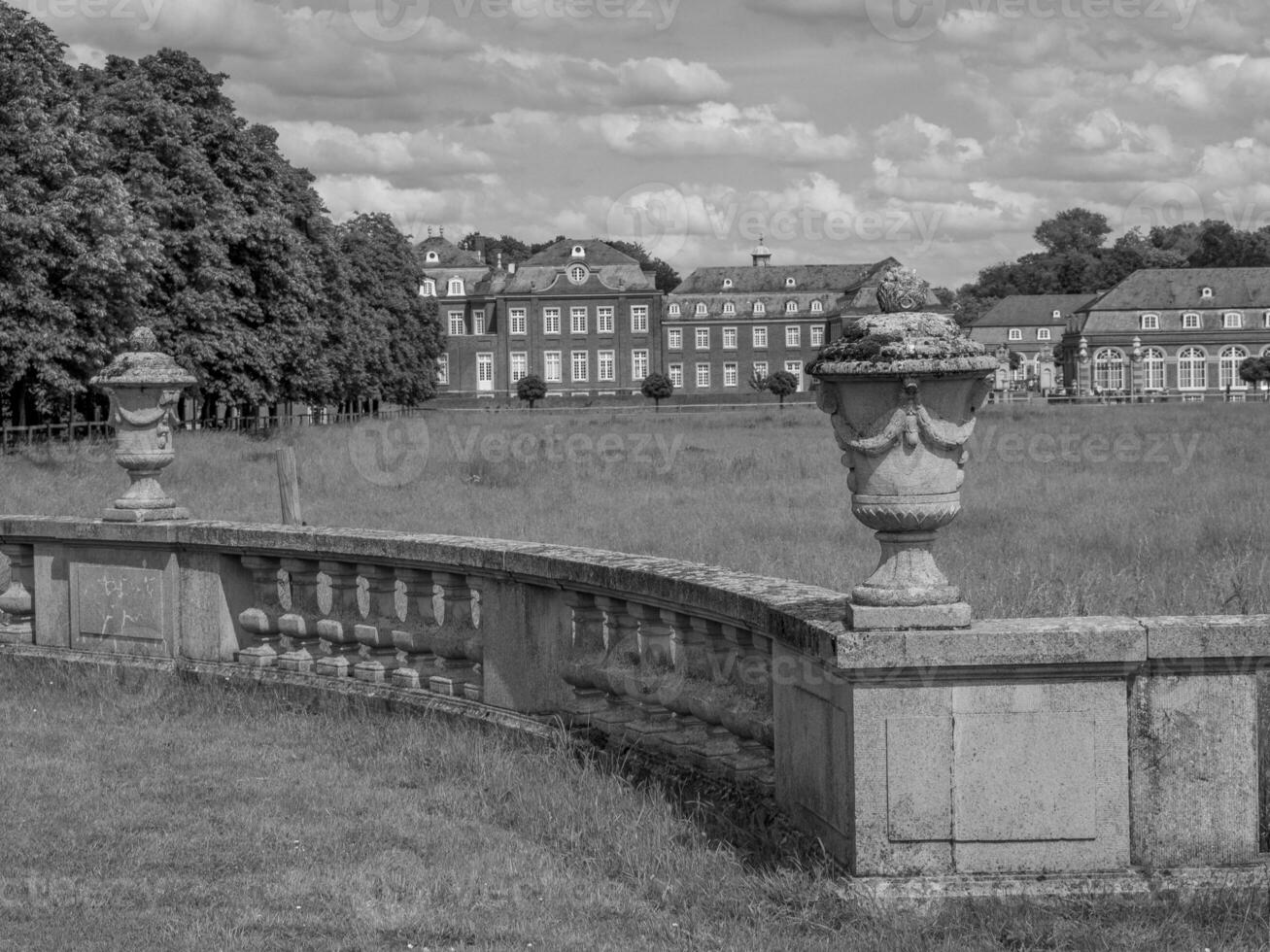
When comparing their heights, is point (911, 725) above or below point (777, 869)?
above

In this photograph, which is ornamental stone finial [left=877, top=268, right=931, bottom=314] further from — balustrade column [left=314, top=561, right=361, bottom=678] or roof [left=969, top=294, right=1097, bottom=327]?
roof [left=969, top=294, right=1097, bottom=327]

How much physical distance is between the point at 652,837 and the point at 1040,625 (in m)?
1.55

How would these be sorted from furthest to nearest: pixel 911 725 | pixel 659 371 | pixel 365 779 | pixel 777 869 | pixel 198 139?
1. pixel 659 371
2. pixel 198 139
3. pixel 365 779
4. pixel 777 869
5. pixel 911 725

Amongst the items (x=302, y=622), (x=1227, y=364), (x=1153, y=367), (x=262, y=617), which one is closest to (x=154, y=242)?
(x=262, y=617)

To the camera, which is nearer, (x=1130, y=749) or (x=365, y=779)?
(x=1130, y=749)

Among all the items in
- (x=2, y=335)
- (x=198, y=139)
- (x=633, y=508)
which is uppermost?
(x=198, y=139)

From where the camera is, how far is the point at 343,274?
185ft

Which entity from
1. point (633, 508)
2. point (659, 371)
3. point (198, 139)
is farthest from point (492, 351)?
point (633, 508)

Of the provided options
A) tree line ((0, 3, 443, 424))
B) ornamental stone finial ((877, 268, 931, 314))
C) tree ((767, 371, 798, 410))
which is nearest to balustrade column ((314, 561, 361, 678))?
ornamental stone finial ((877, 268, 931, 314))

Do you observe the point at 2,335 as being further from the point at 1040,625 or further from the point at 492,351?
the point at 492,351

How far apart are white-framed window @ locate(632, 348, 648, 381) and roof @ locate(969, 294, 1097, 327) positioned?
3836 cm

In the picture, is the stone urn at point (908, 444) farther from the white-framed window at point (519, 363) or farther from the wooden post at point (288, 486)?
the white-framed window at point (519, 363)

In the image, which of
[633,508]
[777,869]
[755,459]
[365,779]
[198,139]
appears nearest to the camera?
[777,869]

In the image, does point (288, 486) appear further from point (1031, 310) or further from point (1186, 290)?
point (1031, 310)
